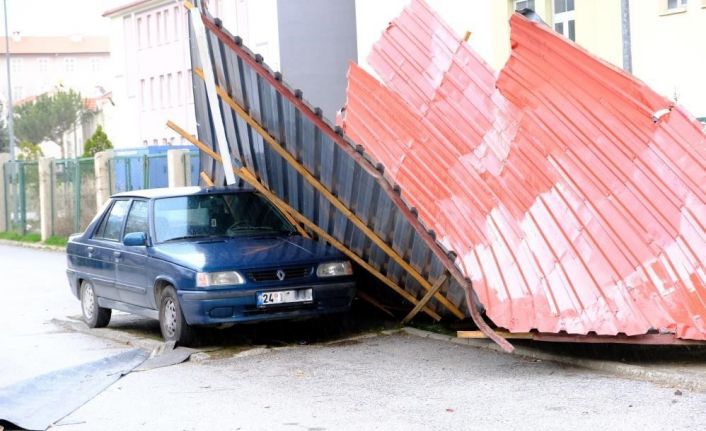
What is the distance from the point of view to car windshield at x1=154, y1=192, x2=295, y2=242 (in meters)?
12.9

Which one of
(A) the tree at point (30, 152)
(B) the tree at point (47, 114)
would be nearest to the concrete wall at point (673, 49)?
(A) the tree at point (30, 152)

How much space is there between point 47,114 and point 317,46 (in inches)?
2478

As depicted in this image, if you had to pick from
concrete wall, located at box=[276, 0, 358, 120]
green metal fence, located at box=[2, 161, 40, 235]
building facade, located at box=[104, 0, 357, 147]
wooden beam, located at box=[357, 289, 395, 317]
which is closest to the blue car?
wooden beam, located at box=[357, 289, 395, 317]

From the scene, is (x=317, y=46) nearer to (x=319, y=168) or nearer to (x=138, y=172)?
(x=138, y=172)

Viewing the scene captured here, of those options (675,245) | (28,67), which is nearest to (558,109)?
(675,245)

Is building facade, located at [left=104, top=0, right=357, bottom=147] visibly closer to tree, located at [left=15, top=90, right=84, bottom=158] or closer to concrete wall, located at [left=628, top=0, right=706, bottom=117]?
concrete wall, located at [left=628, top=0, right=706, bottom=117]

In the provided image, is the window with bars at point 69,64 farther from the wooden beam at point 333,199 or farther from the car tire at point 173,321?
the car tire at point 173,321

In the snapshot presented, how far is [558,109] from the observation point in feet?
36.9

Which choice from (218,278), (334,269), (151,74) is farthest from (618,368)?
(151,74)

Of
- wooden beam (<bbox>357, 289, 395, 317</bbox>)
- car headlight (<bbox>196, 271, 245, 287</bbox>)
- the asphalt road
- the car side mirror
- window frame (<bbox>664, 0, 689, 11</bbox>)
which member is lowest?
the asphalt road

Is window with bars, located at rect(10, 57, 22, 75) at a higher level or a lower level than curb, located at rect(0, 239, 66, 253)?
higher

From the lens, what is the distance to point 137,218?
1338 cm

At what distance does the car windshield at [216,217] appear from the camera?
12.9m

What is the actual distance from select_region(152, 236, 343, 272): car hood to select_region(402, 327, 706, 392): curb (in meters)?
1.66
